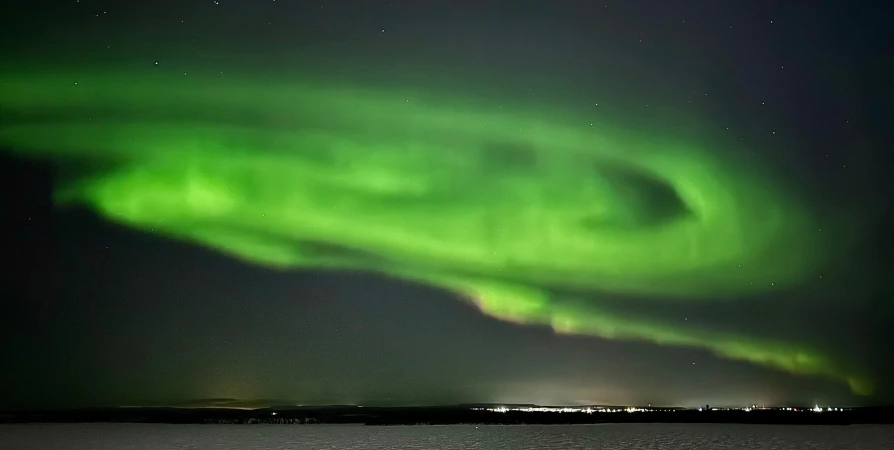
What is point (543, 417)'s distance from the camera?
88.2ft

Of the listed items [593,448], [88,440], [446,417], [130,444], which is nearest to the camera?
[593,448]

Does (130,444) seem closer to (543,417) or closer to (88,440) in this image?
(88,440)

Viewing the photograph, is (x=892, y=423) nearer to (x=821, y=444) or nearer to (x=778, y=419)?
(x=778, y=419)

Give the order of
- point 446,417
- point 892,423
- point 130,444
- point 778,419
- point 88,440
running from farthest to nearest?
1. point 446,417
2. point 778,419
3. point 892,423
4. point 88,440
5. point 130,444

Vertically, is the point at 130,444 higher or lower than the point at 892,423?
lower

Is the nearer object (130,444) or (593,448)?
(593,448)

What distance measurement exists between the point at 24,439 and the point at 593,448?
501 inches

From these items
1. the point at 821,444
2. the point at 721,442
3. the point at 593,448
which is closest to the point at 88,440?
the point at 593,448

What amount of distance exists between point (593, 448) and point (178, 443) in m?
8.44

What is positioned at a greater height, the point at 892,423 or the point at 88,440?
the point at 892,423

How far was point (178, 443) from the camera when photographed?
13.5 m

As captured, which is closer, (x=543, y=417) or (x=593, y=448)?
A: (x=593, y=448)

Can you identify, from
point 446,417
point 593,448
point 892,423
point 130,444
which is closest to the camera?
point 593,448

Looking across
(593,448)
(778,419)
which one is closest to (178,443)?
(593,448)
